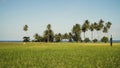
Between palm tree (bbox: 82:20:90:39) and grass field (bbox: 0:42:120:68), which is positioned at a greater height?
palm tree (bbox: 82:20:90:39)

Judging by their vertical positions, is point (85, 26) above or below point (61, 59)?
above

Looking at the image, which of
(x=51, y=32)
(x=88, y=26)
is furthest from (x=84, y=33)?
(x=51, y=32)

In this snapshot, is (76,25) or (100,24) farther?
(76,25)

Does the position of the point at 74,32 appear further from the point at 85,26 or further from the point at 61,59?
the point at 61,59

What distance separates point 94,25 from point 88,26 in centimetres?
573

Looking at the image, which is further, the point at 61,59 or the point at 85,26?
the point at 85,26

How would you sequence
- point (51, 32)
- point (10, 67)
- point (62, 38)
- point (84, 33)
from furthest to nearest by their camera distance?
point (62, 38), point (51, 32), point (84, 33), point (10, 67)

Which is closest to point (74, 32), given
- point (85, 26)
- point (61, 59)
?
point (85, 26)

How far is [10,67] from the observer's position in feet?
36.4

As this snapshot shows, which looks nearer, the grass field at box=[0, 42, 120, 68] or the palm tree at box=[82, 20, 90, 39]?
the grass field at box=[0, 42, 120, 68]

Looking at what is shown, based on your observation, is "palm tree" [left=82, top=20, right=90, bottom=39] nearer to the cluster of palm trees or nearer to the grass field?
the cluster of palm trees

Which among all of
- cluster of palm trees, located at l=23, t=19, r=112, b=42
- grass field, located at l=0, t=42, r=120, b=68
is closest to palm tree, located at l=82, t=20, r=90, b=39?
cluster of palm trees, located at l=23, t=19, r=112, b=42

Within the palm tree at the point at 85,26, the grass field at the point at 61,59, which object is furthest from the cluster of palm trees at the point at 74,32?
the grass field at the point at 61,59

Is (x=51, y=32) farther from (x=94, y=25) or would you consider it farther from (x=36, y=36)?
(x=94, y=25)
